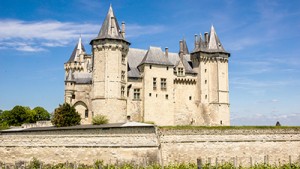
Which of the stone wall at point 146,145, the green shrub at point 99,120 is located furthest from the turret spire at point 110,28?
the stone wall at point 146,145

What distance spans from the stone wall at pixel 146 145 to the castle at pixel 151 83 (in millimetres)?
6554

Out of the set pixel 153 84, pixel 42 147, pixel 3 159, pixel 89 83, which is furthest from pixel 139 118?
pixel 3 159

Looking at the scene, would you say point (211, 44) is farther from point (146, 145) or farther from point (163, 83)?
point (146, 145)

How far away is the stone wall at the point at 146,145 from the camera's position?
2575 centimetres

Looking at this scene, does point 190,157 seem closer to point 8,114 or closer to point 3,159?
point 3,159

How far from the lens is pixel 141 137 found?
25844 mm

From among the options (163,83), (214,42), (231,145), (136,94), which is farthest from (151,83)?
(231,145)

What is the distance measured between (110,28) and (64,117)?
1041 cm

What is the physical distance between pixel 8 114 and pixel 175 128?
3450cm

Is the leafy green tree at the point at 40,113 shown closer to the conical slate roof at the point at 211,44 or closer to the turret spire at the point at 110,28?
the turret spire at the point at 110,28

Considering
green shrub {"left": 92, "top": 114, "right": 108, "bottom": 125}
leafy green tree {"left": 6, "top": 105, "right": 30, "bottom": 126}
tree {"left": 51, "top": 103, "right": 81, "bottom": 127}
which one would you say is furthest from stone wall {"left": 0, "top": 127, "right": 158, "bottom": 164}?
leafy green tree {"left": 6, "top": 105, "right": 30, "bottom": 126}

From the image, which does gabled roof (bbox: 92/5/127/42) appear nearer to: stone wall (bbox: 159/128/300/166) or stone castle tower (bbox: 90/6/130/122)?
stone castle tower (bbox: 90/6/130/122)

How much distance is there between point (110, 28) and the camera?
112 feet

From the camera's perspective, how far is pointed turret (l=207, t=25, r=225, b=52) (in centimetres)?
3994
